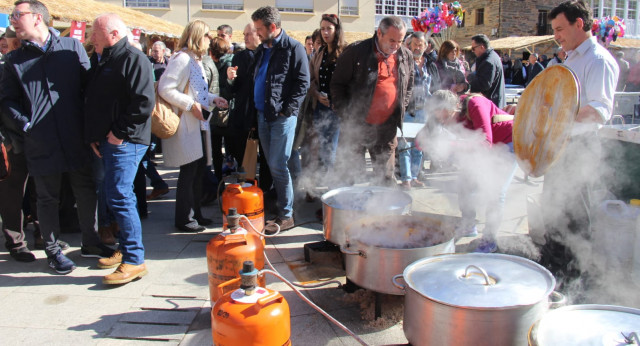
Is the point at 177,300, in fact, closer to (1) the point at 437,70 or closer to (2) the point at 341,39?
(2) the point at 341,39

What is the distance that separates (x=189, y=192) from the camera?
4.43 m

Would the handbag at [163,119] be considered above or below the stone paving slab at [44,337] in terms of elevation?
above

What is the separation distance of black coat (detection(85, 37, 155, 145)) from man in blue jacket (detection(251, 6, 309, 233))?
1.18 meters

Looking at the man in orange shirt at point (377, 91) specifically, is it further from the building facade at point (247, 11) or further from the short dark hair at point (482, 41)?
the building facade at point (247, 11)

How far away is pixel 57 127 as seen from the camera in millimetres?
3492

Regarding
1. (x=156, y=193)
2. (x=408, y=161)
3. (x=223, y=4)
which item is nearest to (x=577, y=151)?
(x=408, y=161)

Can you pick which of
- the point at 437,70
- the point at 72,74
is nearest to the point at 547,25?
the point at 437,70

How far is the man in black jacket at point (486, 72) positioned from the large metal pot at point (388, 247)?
3535mm

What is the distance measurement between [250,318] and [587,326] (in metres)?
1.30

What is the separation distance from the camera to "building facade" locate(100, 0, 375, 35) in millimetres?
29906

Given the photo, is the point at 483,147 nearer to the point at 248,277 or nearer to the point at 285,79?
the point at 285,79

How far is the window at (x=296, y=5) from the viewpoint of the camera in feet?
101

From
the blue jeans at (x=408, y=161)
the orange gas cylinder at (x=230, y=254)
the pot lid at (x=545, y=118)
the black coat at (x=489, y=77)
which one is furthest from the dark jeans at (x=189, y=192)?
the black coat at (x=489, y=77)

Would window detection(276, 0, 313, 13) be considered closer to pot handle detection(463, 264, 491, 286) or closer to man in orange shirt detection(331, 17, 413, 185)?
man in orange shirt detection(331, 17, 413, 185)
